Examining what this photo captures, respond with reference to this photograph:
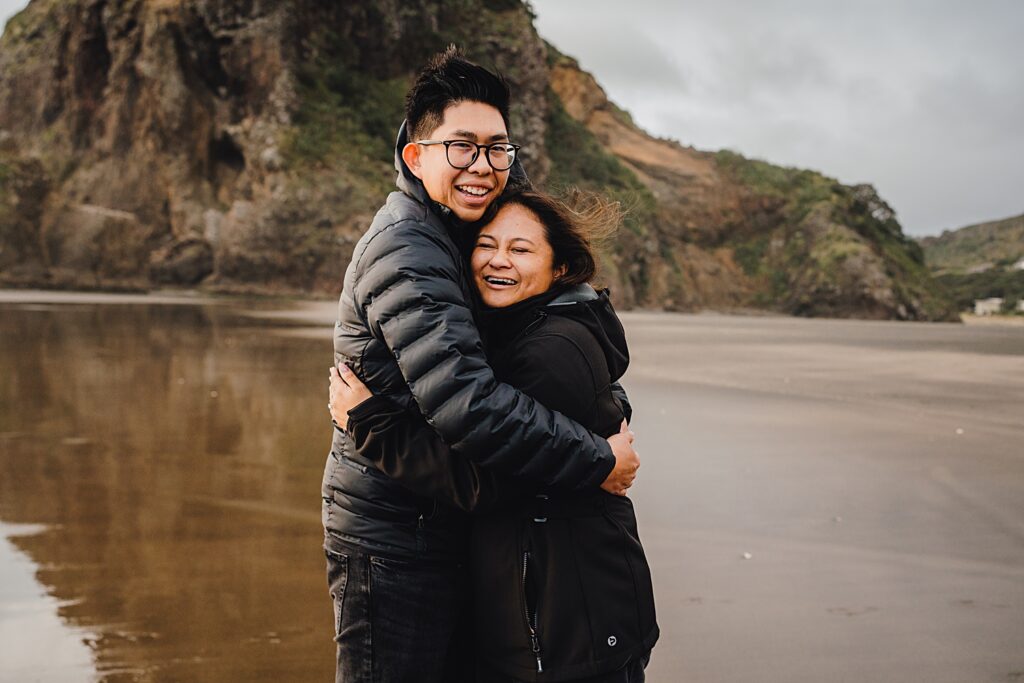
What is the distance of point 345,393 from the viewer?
201cm

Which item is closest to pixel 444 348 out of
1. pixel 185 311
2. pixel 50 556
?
pixel 50 556

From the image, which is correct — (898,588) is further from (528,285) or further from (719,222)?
(719,222)

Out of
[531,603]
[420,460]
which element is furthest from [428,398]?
[531,603]

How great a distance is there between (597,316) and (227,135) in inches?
1734

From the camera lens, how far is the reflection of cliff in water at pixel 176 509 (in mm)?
3164

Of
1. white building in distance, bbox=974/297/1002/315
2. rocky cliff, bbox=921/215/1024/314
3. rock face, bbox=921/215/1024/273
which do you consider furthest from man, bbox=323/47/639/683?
rock face, bbox=921/215/1024/273

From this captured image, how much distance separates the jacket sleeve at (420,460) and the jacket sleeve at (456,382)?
6cm

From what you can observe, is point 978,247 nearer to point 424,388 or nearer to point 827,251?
point 827,251

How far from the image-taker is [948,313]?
57.4 m

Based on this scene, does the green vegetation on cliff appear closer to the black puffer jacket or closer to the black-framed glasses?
the black-framed glasses

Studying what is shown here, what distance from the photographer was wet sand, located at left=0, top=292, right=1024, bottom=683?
10.6 feet

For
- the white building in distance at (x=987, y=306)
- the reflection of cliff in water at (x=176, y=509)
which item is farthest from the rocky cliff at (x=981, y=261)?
the reflection of cliff in water at (x=176, y=509)

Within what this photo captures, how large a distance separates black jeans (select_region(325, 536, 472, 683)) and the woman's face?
2.24 ft

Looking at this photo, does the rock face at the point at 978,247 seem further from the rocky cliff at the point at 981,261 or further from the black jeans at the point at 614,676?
the black jeans at the point at 614,676
